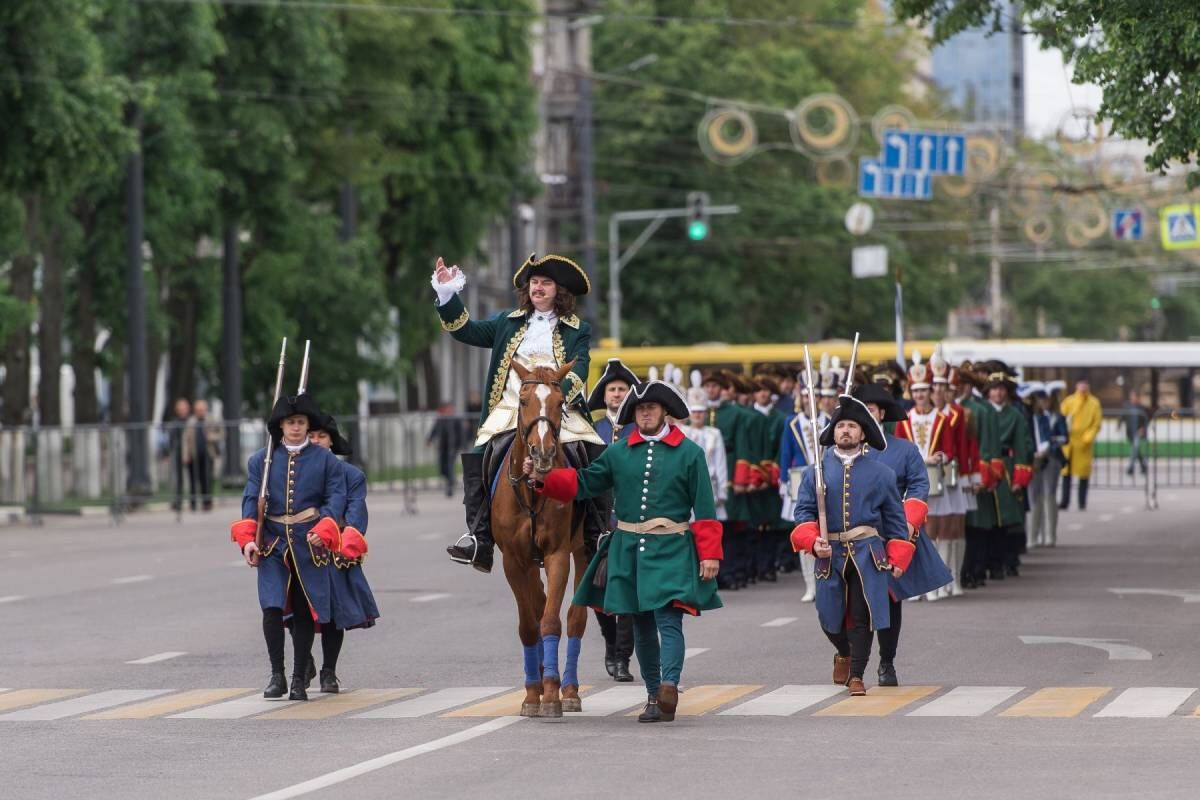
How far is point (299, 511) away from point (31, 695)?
6.11 ft

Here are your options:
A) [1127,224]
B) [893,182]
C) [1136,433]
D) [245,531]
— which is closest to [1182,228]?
[1127,224]

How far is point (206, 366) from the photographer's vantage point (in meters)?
53.8

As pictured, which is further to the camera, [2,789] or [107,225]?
[107,225]

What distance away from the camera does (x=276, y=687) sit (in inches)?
580

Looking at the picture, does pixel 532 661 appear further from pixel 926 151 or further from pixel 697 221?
pixel 697 221

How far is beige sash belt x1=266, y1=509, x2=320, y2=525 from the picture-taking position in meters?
14.9

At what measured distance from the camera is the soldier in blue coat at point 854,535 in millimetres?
14750

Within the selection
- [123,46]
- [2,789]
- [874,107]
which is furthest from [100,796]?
[874,107]

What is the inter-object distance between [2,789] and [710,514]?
391cm

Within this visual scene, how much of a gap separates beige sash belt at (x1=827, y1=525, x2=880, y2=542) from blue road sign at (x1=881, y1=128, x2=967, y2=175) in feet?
83.1

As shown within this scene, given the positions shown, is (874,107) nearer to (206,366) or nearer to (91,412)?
(206,366)

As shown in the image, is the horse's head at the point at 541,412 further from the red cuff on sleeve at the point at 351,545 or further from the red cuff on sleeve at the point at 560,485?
the red cuff on sleeve at the point at 351,545

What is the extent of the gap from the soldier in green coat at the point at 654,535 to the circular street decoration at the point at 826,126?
2449 cm

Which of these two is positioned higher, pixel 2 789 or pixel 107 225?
pixel 107 225
